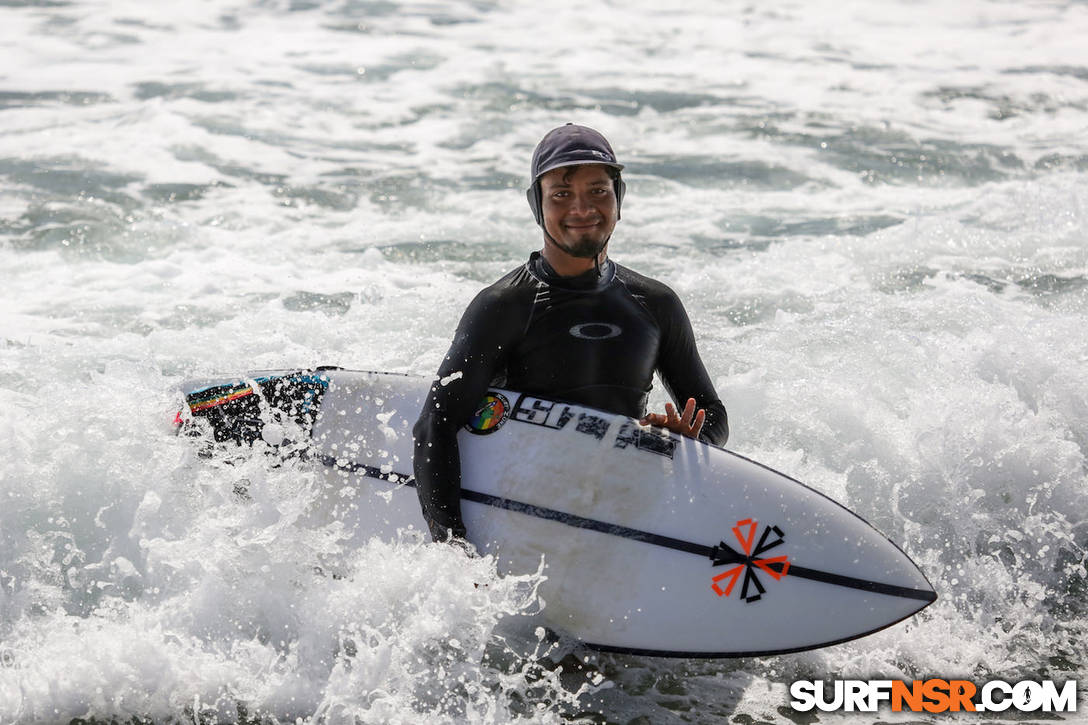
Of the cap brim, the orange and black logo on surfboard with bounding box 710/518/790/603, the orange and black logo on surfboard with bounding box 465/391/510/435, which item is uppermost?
the cap brim

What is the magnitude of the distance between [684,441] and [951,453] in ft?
5.76

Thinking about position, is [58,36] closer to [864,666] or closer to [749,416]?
[749,416]

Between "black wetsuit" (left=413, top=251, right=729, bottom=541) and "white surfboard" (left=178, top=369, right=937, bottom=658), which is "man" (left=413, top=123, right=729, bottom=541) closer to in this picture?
"black wetsuit" (left=413, top=251, right=729, bottom=541)

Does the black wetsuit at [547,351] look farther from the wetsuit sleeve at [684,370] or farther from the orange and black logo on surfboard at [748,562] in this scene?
the orange and black logo on surfboard at [748,562]

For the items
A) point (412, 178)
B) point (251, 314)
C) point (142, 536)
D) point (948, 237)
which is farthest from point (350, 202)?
point (142, 536)

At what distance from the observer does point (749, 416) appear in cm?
570

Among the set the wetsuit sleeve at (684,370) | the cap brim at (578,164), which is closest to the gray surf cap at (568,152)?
the cap brim at (578,164)

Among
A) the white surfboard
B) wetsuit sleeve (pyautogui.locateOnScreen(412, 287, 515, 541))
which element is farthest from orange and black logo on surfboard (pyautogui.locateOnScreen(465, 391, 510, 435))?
wetsuit sleeve (pyautogui.locateOnScreen(412, 287, 515, 541))

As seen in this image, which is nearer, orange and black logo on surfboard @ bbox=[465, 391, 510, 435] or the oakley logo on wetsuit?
the oakley logo on wetsuit

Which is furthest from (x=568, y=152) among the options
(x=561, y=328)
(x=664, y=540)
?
(x=664, y=540)

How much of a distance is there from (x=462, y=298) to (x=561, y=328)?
3.60 meters

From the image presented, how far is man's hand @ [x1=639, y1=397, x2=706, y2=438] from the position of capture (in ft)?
12.0

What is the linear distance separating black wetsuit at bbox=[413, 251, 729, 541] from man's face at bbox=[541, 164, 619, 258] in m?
0.11

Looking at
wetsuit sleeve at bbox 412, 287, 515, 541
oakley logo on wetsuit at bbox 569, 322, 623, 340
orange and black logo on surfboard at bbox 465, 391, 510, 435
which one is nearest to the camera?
wetsuit sleeve at bbox 412, 287, 515, 541
